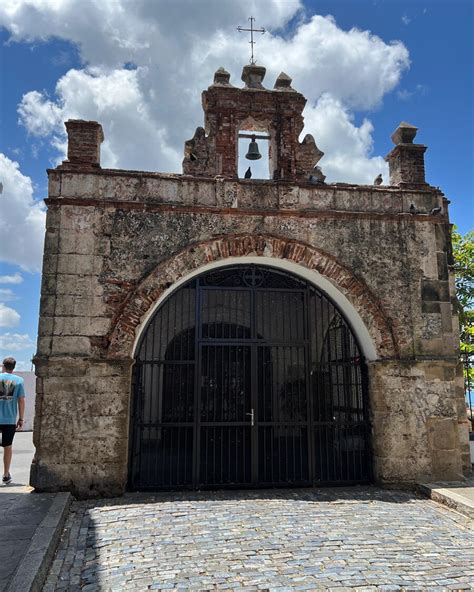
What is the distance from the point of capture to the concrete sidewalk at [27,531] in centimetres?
326

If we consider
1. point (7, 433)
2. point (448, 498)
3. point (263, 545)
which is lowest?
point (263, 545)

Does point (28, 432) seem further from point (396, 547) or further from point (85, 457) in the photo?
point (396, 547)

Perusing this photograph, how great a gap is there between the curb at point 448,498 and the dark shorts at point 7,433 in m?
5.30

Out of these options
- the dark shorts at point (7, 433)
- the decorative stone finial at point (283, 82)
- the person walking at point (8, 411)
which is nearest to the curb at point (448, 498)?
the person walking at point (8, 411)

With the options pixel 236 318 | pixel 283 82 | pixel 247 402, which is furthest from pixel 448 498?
pixel 283 82

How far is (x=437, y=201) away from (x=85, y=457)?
6.04 metres

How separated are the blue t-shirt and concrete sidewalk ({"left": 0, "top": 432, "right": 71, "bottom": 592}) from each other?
84 centimetres

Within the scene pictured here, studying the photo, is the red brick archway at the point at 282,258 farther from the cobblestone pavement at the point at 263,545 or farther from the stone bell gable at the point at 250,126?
the cobblestone pavement at the point at 263,545

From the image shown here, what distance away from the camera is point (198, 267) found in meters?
6.26

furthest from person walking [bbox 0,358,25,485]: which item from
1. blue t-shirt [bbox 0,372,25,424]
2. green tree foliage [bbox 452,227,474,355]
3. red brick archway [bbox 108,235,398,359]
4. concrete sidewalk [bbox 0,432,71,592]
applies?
green tree foliage [bbox 452,227,474,355]

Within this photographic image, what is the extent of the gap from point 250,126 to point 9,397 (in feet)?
17.1

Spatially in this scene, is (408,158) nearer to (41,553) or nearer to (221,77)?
(221,77)

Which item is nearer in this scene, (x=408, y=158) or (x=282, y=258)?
(x=282, y=258)

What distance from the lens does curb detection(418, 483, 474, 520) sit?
16.6 feet
